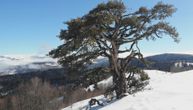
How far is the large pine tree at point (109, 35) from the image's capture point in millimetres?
24234

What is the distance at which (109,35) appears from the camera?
26.6m

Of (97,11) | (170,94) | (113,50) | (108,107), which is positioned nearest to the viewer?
(108,107)

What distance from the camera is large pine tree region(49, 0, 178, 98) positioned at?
954 inches

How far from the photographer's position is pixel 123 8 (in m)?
26.3

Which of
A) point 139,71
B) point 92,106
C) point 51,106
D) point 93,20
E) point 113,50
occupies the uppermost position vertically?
point 93,20

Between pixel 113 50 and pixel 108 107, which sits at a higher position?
pixel 113 50

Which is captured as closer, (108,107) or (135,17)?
(108,107)

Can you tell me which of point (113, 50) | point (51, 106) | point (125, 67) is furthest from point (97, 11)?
point (51, 106)

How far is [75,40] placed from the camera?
961 inches

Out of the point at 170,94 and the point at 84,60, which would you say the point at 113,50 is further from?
the point at 170,94

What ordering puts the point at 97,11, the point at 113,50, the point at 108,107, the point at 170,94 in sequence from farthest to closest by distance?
the point at 113,50 < the point at 97,11 < the point at 170,94 < the point at 108,107

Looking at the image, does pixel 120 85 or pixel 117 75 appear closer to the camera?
pixel 120 85

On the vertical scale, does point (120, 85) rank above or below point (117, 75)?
below

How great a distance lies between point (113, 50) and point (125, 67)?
74.6 inches
